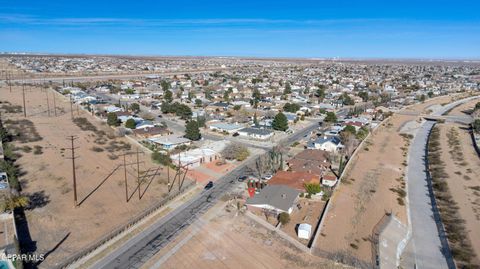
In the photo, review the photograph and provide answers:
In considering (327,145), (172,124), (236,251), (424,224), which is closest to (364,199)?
(424,224)

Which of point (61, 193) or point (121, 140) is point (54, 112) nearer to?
point (121, 140)

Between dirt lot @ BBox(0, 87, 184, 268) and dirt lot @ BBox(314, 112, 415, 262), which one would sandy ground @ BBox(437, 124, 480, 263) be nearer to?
dirt lot @ BBox(314, 112, 415, 262)

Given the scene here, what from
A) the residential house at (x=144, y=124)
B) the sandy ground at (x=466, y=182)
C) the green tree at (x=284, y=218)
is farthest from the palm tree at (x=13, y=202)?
the sandy ground at (x=466, y=182)

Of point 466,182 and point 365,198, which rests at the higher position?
point 466,182

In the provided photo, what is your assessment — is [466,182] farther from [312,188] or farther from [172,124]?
[172,124]

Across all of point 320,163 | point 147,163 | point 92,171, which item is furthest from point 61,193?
point 320,163

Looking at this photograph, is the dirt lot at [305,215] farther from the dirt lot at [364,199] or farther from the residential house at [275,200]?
the dirt lot at [364,199]

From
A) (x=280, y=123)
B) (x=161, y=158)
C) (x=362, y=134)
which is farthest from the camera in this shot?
(x=280, y=123)
